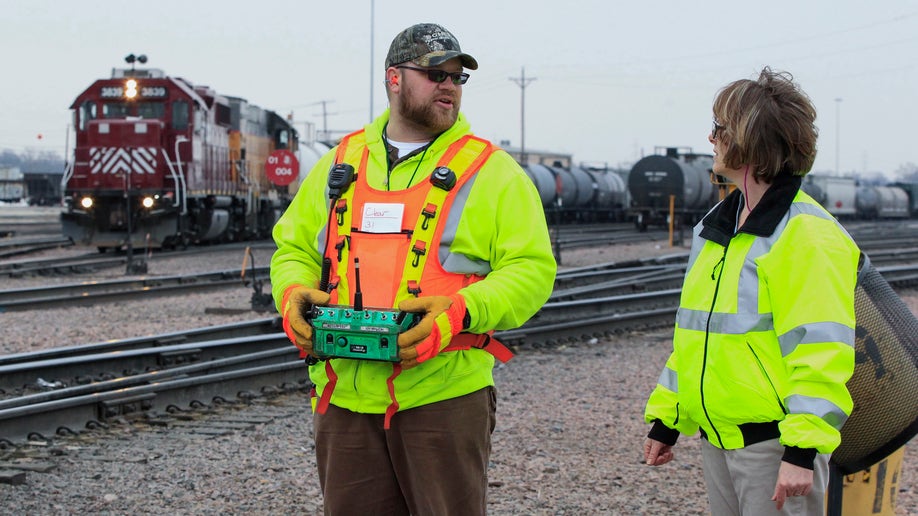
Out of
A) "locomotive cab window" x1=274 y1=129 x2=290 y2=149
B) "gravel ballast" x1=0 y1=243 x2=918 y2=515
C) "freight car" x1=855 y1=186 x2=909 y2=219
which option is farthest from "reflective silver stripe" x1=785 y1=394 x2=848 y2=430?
"freight car" x1=855 y1=186 x2=909 y2=219

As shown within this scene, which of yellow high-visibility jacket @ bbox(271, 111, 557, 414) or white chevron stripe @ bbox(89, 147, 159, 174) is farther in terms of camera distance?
white chevron stripe @ bbox(89, 147, 159, 174)

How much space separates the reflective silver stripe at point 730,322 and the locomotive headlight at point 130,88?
22743 millimetres

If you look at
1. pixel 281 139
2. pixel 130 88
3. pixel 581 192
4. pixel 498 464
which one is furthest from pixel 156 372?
pixel 581 192

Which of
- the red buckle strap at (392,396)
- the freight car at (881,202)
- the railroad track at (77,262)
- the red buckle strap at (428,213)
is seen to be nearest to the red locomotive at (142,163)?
the railroad track at (77,262)

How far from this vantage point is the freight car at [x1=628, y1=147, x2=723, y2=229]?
123 ft

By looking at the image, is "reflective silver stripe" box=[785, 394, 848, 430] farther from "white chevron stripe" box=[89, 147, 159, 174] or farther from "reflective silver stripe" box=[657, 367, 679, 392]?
"white chevron stripe" box=[89, 147, 159, 174]

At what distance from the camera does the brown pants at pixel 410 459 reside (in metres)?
3.25

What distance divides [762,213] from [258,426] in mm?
4939

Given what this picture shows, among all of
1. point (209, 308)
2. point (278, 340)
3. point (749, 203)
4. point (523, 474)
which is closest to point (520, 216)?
point (749, 203)

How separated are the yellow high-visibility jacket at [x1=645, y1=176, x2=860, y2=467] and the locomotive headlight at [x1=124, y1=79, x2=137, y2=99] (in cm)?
2266

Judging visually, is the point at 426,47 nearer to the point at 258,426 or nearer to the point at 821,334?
the point at 821,334

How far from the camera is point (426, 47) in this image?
3.38 m

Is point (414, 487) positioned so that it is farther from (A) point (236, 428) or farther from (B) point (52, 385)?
(B) point (52, 385)

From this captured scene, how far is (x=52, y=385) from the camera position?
8.09 metres
